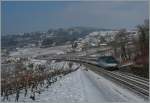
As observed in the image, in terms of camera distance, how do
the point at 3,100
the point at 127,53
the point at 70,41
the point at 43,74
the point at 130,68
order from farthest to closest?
1. the point at 127,53
2. the point at 130,68
3. the point at 70,41
4. the point at 43,74
5. the point at 3,100

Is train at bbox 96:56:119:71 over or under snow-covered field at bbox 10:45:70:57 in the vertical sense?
under

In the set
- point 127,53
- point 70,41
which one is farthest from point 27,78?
point 127,53

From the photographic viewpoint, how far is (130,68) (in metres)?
27.0

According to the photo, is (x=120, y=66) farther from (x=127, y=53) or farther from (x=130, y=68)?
(x=130, y=68)

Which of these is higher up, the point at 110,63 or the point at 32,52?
the point at 32,52

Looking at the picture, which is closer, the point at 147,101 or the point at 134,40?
the point at 147,101

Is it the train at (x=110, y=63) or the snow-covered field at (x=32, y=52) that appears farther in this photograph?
the train at (x=110, y=63)

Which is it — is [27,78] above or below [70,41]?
below

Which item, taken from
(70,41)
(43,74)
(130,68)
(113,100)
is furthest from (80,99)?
(130,68)

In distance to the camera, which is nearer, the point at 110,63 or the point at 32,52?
the point at 32,52

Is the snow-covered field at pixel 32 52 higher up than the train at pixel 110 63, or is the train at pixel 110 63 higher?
the snow-covered field at pixel 32 52

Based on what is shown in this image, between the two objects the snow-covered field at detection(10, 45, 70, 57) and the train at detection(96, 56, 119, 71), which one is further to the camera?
the train at detection(96, 56, 119, 71)

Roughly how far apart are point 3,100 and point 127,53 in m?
20.3

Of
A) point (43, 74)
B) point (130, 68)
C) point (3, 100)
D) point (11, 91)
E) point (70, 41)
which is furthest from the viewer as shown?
point (130, 68)
